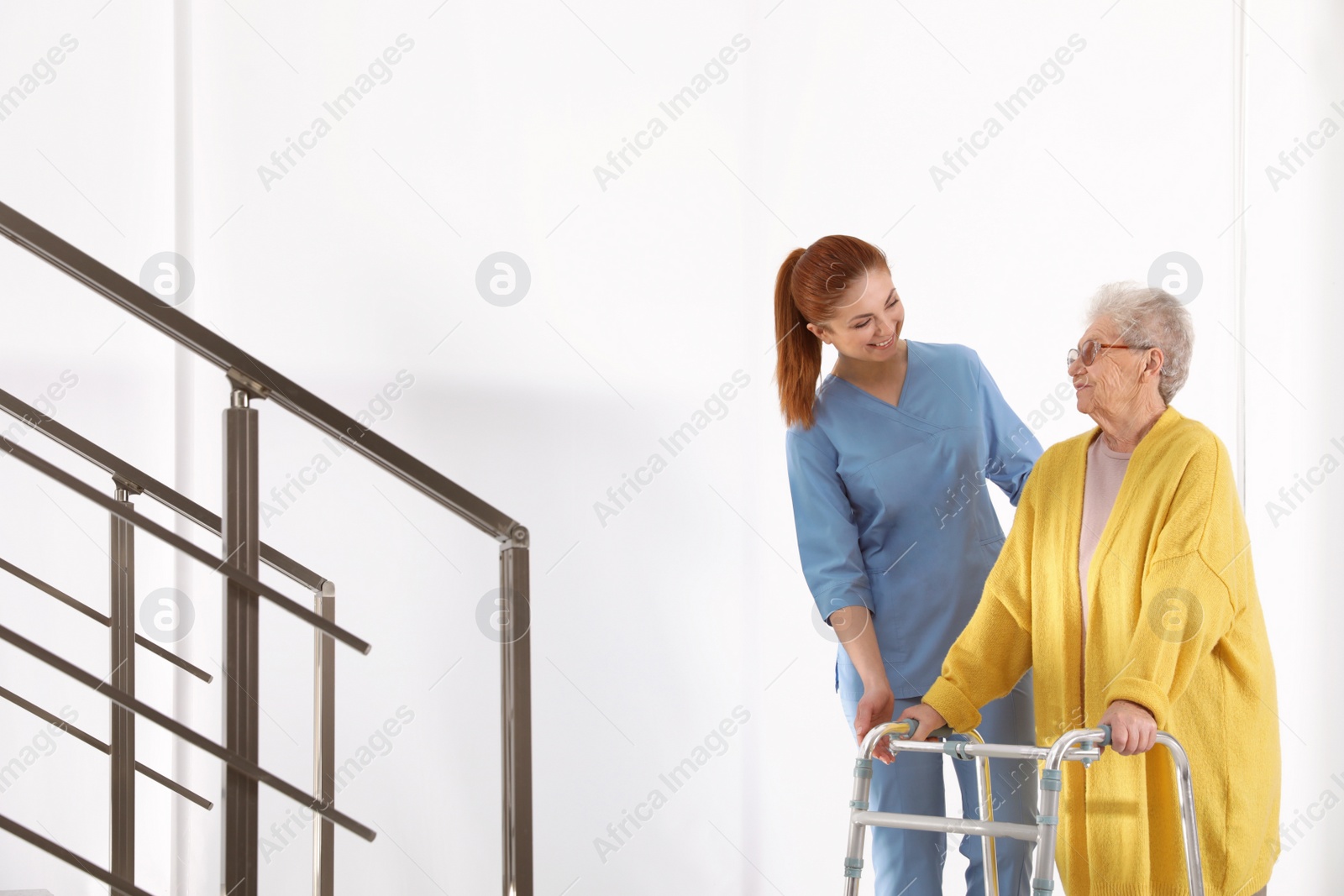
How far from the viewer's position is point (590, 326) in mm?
2824

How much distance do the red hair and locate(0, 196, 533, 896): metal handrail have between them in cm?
105

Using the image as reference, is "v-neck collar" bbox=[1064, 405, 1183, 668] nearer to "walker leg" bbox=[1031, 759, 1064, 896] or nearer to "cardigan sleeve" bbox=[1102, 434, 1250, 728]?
"cardigan sleeve" bbox=[1102, 434, 1250, 728]

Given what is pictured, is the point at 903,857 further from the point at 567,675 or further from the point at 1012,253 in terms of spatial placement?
the point at 1012,253

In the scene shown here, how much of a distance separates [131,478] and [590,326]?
155 cm

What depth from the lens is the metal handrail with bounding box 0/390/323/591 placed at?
1.20 meters

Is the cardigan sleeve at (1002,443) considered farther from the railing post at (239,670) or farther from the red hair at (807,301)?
the railing post at (239,670)

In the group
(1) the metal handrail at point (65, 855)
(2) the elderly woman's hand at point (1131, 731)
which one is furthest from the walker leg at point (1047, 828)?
(1) the metal handrail at point (65, 855)

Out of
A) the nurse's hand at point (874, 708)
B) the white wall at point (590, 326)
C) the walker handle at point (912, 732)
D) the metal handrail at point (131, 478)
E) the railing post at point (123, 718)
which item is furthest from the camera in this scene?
the white wall at point (590, 326)

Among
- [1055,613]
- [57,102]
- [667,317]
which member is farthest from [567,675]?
[57,102]

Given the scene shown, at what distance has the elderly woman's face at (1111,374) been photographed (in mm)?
1593

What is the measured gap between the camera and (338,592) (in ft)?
8.57

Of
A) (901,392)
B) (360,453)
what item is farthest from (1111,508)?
(360,453)

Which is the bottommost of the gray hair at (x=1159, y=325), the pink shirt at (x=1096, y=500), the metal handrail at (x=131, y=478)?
the metal handrail at (x=131, y=478)

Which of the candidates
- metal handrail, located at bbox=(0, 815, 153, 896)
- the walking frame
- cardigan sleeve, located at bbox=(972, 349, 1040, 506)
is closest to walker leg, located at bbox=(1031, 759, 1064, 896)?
the walking frame
